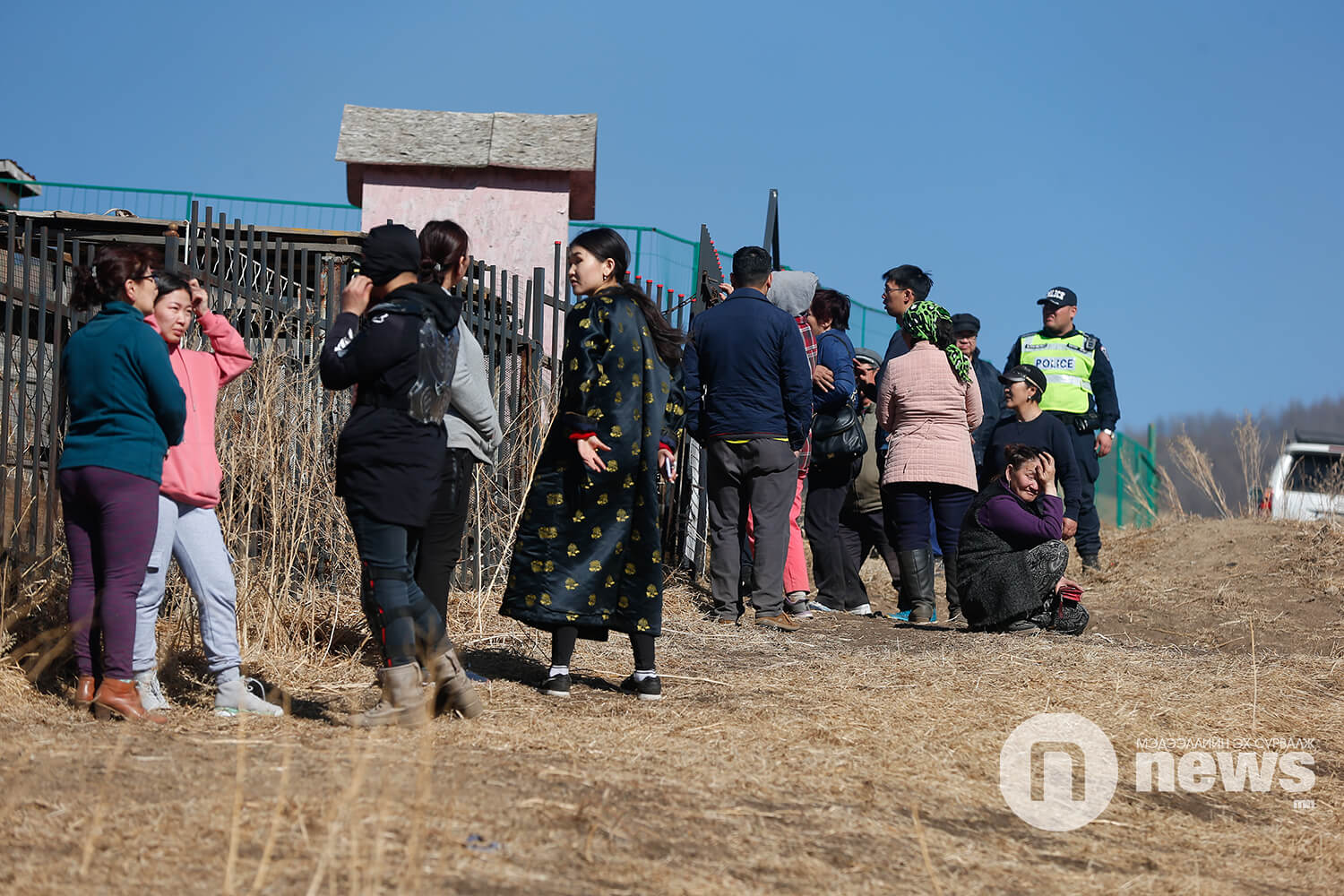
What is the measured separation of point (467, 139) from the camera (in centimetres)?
1744

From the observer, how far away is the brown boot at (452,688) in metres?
3.77

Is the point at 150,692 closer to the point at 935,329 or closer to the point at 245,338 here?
the point at 245,338

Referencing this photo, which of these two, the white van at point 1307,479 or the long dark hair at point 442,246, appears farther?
the white van at point 1307,479

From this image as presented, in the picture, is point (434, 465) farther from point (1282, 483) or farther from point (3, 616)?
point (1282, 483)

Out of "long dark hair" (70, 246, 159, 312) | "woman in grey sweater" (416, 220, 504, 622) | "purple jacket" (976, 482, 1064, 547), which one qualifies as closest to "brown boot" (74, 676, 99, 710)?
"woman in grey sweater" (416, 220, 504, 622)

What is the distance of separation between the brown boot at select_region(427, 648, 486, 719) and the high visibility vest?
578 centimetres

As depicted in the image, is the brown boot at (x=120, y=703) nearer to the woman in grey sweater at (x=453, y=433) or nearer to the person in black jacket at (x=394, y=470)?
the person in black jacket at (x=394, y=470)

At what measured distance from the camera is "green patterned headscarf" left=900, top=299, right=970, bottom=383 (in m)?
7.00

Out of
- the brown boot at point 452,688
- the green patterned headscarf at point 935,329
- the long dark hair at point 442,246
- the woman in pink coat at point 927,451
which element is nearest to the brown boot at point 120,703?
the brown boot at point 452,688

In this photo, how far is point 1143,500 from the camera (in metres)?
16.6

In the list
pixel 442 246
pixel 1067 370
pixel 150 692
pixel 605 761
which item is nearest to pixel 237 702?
pixel 150 692

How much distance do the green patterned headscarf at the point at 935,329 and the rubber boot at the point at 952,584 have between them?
0.98 metres

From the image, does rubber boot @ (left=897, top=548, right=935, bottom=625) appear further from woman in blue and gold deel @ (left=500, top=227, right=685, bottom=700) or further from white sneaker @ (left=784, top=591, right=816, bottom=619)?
woman in blue and gold deel @ (left=500, top=227, right=685, bottom=700)

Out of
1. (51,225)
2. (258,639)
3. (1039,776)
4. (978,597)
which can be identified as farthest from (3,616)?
(51,225)
